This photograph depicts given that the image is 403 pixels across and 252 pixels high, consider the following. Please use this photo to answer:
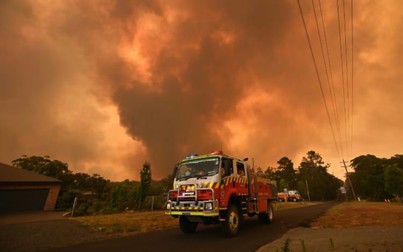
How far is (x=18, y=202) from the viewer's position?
2541cm

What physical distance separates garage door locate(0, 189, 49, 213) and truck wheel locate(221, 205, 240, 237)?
2764cm

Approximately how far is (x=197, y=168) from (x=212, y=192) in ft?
5.27

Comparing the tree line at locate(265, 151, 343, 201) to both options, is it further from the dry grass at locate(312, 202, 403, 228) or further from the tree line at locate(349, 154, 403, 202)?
the dry grass at locate(312, 202, 403, 228)

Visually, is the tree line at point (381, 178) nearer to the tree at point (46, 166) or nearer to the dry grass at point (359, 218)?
the dry grass at point (359, 218)

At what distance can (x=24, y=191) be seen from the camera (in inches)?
1040

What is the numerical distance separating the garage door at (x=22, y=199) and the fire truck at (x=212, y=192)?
25499 mm

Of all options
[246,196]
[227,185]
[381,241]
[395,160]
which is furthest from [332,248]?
[395,160]

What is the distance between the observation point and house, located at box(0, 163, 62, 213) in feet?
80.7

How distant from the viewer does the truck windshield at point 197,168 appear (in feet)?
28.8

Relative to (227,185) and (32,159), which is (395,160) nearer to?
(227,185)

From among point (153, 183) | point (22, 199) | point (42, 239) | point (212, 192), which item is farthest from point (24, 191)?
point (153, 183)

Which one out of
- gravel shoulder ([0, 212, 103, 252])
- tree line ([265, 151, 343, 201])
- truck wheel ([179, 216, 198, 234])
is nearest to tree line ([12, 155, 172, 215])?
gravel shoulder ([0, 212, 103, 252])

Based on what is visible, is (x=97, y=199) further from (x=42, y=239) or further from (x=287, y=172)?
(x=287, y=172)

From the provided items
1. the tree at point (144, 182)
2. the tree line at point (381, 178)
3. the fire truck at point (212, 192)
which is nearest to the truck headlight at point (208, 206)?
the fire truck at point (212, 192)
